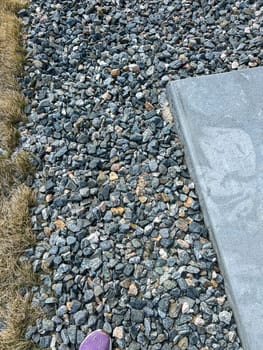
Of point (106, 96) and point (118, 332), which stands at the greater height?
point (106, 96)

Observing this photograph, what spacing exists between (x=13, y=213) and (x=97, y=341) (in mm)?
795

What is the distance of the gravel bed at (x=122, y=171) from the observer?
6.53ft

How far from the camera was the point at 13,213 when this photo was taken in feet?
7.70

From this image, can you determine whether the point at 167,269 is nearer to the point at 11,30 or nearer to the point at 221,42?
the point at 221,42

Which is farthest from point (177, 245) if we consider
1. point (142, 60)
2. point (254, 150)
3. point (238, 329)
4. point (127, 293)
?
point (142, 60)

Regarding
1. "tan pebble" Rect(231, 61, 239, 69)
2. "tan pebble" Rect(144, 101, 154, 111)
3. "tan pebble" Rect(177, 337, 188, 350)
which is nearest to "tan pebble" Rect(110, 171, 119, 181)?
"tan pebble" Rect(144, 101, 154, 111)

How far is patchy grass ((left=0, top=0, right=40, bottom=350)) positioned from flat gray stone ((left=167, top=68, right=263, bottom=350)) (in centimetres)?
85

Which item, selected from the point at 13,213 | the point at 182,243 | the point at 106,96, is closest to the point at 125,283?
the point at 182,243

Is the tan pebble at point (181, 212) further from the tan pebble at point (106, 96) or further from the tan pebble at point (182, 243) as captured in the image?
the tan pebble at point (106, 96)

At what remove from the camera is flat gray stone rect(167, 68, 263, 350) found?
6.37 feet

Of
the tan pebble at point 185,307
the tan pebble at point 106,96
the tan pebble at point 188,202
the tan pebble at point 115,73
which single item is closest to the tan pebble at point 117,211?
the tan pebble at point 188,202

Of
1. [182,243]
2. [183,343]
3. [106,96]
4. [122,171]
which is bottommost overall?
[183,343]

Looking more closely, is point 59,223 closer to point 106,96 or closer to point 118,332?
point 118,332

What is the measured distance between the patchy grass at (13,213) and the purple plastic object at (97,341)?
24cm
